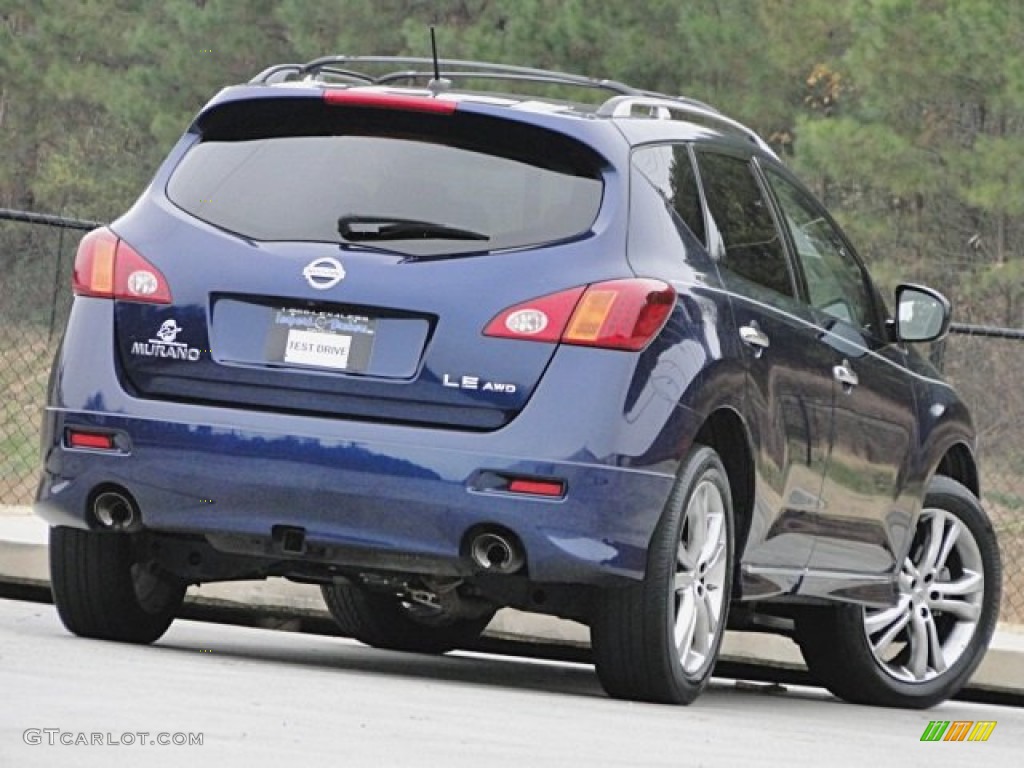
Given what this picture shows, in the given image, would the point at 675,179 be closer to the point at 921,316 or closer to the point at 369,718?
the point at 921,316

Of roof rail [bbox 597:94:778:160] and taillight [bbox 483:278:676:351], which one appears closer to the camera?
taillight [bbox 483:278:676:351]

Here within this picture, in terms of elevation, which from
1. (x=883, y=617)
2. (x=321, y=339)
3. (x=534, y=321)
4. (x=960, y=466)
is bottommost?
(x=883, y=617)

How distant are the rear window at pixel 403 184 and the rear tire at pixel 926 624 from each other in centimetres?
256

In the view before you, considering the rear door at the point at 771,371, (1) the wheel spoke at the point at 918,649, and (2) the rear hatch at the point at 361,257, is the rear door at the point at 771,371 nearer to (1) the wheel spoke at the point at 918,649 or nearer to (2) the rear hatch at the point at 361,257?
(2) the rear hatch at the point at 361,257

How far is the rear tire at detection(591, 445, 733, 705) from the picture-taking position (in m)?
7.80

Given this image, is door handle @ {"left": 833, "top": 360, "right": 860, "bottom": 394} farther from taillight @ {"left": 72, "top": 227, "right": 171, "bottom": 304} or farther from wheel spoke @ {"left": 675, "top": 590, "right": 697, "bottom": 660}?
taillight @ {"left": 72, "top": 227, "right": 171, "bottom": 304}

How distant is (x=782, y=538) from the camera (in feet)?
28.8

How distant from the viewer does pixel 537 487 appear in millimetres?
7578

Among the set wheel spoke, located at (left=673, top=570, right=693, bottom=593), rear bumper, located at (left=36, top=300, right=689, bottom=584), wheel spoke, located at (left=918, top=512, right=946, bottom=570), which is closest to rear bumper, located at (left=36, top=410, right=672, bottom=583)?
rear bumper, located at (left=36, top=300, right=689, bottom=584)

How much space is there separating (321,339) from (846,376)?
2.19 metres

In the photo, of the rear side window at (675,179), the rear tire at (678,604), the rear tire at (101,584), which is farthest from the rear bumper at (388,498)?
the rear side window at (675,179)

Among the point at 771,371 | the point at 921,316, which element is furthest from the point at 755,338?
the point at 921,316

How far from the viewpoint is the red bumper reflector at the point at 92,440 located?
7.98 m

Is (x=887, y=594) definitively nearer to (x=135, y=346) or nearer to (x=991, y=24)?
(x=135, y=346)
